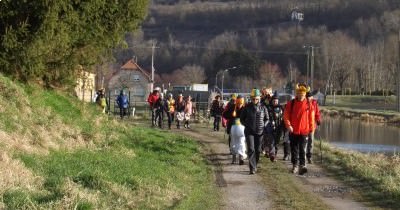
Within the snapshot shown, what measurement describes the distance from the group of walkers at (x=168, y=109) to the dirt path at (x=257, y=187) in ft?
39.5

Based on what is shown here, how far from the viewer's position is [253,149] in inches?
600

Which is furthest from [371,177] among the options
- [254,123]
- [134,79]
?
[134,79]

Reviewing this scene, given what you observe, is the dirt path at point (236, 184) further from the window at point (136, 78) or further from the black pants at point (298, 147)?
the window at point (136, 78)

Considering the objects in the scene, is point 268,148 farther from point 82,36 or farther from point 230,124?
point 82,36

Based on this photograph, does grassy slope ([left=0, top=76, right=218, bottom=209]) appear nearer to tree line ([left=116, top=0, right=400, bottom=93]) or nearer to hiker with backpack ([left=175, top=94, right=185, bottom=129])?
hiker with backpack ([left=175, top=94, right=185, bottom=129])

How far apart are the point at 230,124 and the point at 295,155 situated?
3784 millimetres

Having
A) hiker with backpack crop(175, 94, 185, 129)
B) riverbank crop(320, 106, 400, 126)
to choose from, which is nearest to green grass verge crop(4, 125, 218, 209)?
hiker with backpack crop(175, 94, 185, 129)

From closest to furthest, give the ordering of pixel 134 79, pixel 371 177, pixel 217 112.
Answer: pixel 371 177 → pixel 217 112 → pixel 134 79

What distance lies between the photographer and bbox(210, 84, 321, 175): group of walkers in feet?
48.2

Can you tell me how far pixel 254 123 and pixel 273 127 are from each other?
272cm

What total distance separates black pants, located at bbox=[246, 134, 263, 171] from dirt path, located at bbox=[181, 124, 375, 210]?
0.98 ft

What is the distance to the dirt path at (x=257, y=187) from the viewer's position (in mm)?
11360

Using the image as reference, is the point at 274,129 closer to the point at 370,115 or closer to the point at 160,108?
the point at 160,108

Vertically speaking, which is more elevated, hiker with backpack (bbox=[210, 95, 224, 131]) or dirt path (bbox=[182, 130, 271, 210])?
hiker with backpack (bbox=[210, 95, 224, 131])
